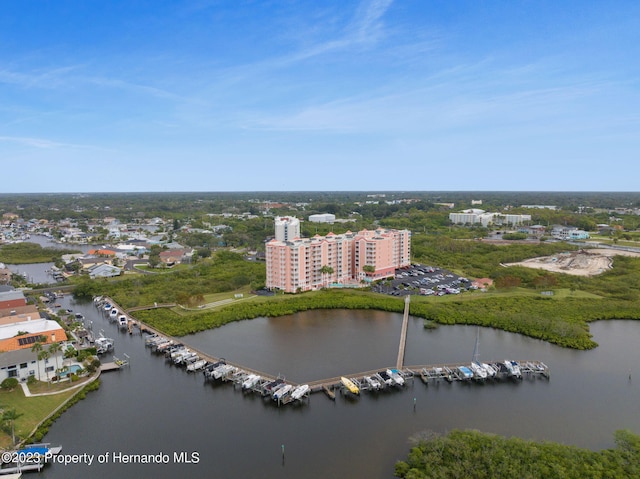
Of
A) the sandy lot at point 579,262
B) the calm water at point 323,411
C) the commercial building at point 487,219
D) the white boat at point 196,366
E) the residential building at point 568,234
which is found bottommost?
the calm water at point 323,411

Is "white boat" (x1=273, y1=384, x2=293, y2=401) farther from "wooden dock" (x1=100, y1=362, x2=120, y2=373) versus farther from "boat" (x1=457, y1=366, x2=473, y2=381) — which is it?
"wooden dock" (x1=100, y1=362, x2=120, y2=373)

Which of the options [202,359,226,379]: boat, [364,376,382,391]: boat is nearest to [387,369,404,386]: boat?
[364,376,382,391]: boat

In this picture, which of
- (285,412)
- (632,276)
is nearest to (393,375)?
(285,412)

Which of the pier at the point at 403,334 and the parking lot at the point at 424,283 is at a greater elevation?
the parking lot at the point at 424,283

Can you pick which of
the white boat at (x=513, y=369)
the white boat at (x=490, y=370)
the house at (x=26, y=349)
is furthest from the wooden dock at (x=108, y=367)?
the white boat at (x=513, y=369)

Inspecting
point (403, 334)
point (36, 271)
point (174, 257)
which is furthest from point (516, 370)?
point (36, 271)

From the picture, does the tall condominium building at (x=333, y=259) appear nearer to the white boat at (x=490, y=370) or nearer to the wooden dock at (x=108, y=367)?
the wooden dock at (x=108, y=367)
